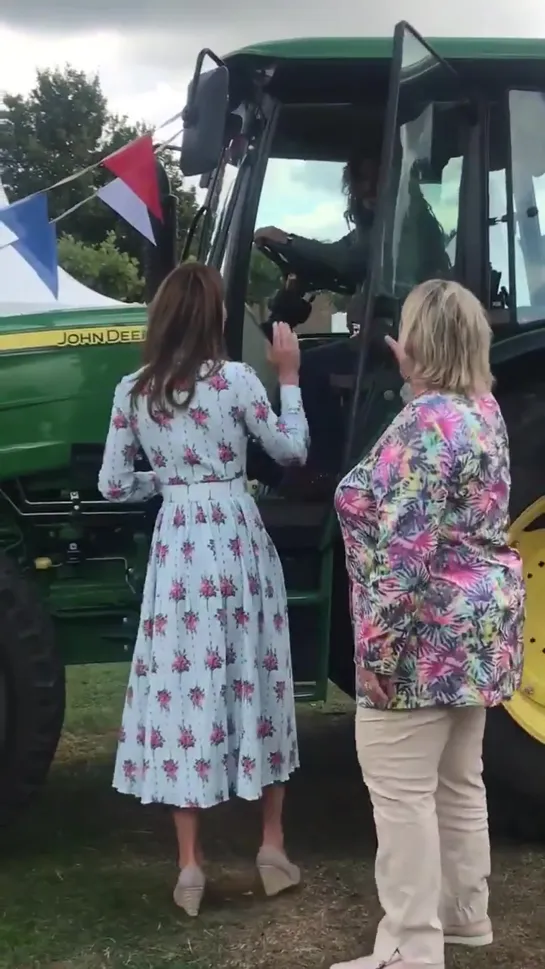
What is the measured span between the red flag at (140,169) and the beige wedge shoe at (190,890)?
6.82 ft

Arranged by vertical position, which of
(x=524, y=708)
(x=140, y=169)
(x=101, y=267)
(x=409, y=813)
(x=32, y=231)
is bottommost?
(x=409, y=813)

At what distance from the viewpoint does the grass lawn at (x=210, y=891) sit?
279 cm

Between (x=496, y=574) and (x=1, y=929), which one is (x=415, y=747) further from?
(x=1, y=929)

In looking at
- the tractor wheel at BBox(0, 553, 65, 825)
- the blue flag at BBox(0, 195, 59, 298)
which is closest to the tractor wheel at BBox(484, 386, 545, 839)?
the tractor wheel at BBox(0, 553, 65, 825)

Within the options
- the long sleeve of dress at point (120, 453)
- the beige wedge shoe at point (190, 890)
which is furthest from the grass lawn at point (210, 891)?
the long sleeve of dress at point (120, 453)

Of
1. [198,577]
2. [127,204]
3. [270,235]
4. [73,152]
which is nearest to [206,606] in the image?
[198,577]

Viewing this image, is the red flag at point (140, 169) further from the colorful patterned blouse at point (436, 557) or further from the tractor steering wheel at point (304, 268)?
the colorful patterned blouse at point (436, 557)

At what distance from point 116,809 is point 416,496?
2003 millimetres

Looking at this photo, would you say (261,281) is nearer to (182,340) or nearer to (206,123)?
(206,123)

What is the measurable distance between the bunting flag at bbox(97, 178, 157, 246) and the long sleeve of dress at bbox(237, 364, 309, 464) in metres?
1.04

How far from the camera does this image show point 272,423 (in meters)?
2.94

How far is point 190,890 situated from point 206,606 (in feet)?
2.49

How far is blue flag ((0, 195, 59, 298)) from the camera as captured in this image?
12.9ft

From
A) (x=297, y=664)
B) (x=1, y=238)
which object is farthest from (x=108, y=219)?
(x=297, y=664)
